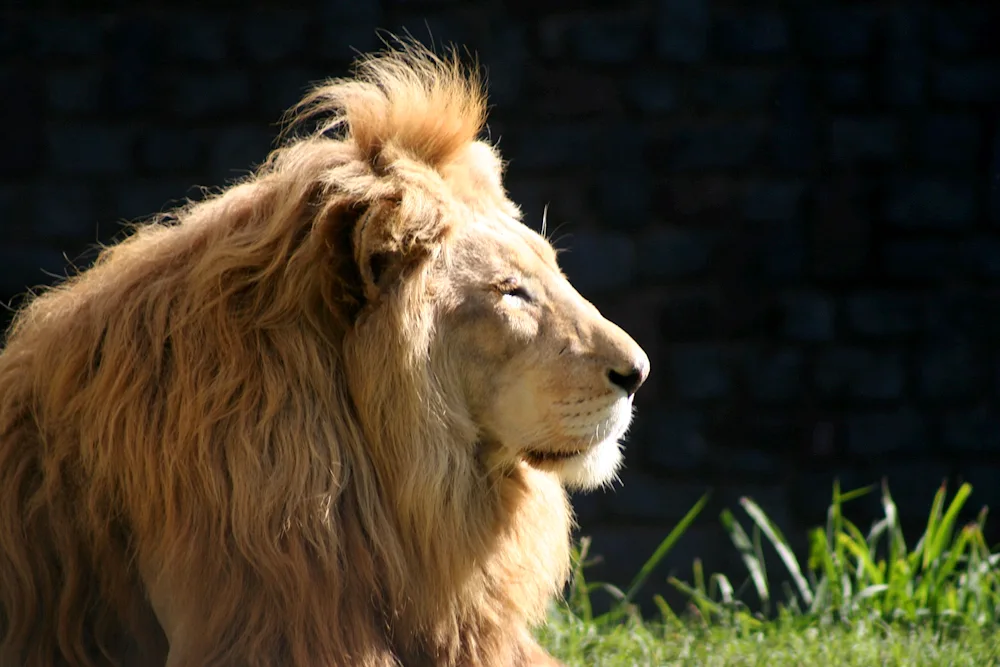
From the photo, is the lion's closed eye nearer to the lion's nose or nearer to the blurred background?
the lion's nose

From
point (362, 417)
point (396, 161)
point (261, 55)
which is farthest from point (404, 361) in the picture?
point (261, 55)

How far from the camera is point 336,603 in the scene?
229cm

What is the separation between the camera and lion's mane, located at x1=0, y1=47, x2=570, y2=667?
2.30 meters

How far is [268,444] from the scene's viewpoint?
2.35 metres

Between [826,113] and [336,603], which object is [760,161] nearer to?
[826,113]

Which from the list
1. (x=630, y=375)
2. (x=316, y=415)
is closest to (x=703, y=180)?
(x=630, y=375)

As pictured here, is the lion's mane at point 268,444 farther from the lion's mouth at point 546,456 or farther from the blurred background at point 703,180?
the blurred background at point 703,180

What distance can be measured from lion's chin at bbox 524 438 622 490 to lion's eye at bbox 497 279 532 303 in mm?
306

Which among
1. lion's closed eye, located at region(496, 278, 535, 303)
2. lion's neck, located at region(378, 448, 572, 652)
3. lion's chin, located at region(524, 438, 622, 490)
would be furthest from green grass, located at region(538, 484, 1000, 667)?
lion's closed eye, located at region(496, 278, 535, 303)

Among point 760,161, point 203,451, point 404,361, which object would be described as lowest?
point 203,451

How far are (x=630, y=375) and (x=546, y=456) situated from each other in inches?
9.1

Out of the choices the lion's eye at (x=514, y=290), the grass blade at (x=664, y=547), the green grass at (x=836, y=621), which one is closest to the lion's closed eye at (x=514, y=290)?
the lion's eye at (x=514, y=290)

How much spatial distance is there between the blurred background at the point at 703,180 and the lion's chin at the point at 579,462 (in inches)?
94.3

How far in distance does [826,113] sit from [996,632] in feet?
6.80
